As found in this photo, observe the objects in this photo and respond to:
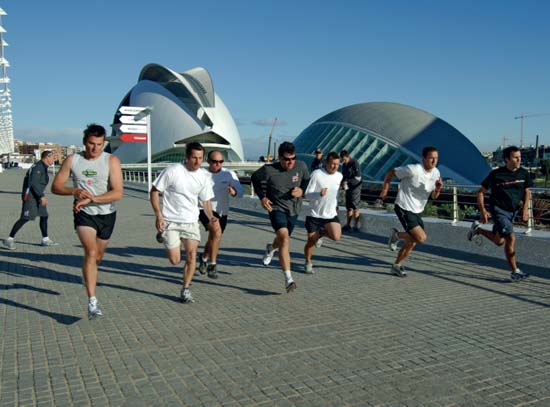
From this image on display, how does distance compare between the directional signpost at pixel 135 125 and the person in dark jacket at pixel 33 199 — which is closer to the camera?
the person in dark jacket at pixel 33 199

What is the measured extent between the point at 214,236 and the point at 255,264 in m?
1.23

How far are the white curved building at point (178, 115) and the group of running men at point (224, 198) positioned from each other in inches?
2335

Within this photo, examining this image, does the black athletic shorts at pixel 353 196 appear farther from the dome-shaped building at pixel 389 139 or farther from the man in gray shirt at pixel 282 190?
the dome-shaped building at pixel 389 139

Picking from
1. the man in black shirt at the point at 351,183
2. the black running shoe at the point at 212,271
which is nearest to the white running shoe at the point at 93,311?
the black running shoe at the point at 212,271

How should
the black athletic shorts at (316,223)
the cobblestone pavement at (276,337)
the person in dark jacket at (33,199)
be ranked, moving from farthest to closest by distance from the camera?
1. the person in dark jacket at (33,199)
2. the black athletic shorts at (316,223)
3. the cobblestone pavement at (276,337)

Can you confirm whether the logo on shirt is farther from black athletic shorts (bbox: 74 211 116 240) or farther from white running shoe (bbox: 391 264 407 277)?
white running shoe (bbox: 391 264 407 277)

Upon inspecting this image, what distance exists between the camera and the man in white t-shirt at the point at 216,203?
6.76 m

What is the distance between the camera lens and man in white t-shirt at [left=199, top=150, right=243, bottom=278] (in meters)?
6.76

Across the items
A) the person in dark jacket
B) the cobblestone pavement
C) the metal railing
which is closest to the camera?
the cobblestone pavement

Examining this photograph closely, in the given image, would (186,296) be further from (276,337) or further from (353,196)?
(353,196)

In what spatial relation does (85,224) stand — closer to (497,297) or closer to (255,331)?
(255,331)

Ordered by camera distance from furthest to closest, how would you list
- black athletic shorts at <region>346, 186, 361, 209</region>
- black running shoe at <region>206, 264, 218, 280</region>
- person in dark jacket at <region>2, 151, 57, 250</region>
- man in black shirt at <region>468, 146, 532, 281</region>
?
black athletic shorts at <region>346, 186, 361, 209</region> < person in dark jacket at <region>2, 151, 57, 250</region> < black running shoe at <region>206, 264, 218, 280</region> < man in black shirt at <region>468, 146, 532, 281</region>

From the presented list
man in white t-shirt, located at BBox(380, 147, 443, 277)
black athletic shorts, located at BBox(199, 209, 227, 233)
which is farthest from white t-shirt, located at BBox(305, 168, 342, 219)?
black athletic shorts, located at BBox(199, 209, 227, 233)

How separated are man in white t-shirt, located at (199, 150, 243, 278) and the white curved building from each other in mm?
58862
